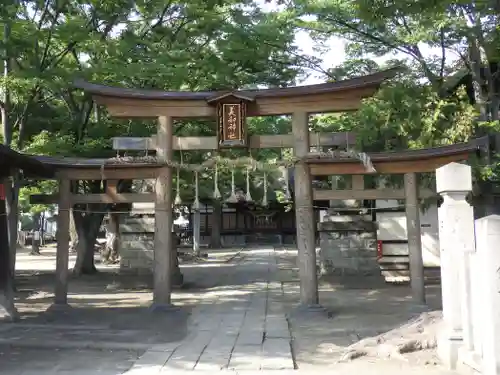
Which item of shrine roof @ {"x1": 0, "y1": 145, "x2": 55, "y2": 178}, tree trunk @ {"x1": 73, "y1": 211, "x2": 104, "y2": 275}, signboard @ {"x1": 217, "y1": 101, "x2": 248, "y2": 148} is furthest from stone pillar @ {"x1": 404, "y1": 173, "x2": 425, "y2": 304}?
tree trunk @ {"x1": 73, "y1": 211, "x2": 104, "y2": 275}

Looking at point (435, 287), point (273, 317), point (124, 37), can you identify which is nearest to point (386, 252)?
point (435, 287)

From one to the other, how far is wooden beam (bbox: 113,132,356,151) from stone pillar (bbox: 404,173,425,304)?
1903 millimetres

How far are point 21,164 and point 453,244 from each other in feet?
28.4

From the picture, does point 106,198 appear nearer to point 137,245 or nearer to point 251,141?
point 251,141

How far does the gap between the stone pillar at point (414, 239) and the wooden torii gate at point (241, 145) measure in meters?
0.49

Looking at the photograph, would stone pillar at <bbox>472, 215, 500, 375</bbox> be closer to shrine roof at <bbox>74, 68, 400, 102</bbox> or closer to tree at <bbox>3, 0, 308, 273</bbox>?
shrine roof at <bbox>74, 68, 400, 102</bbox>

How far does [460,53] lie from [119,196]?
11.5 metres

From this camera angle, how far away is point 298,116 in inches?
462

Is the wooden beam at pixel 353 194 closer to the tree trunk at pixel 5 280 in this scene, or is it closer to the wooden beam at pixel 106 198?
the wooden beam at pixel 106 198

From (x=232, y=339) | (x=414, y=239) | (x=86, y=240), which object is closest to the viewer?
(x=232, y=339)

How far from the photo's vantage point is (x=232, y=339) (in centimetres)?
933

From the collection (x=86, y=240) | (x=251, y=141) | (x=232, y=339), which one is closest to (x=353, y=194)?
(x=251, y=141)

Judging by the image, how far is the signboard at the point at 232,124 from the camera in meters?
11.5

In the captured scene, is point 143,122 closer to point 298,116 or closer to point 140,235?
point 140,235
